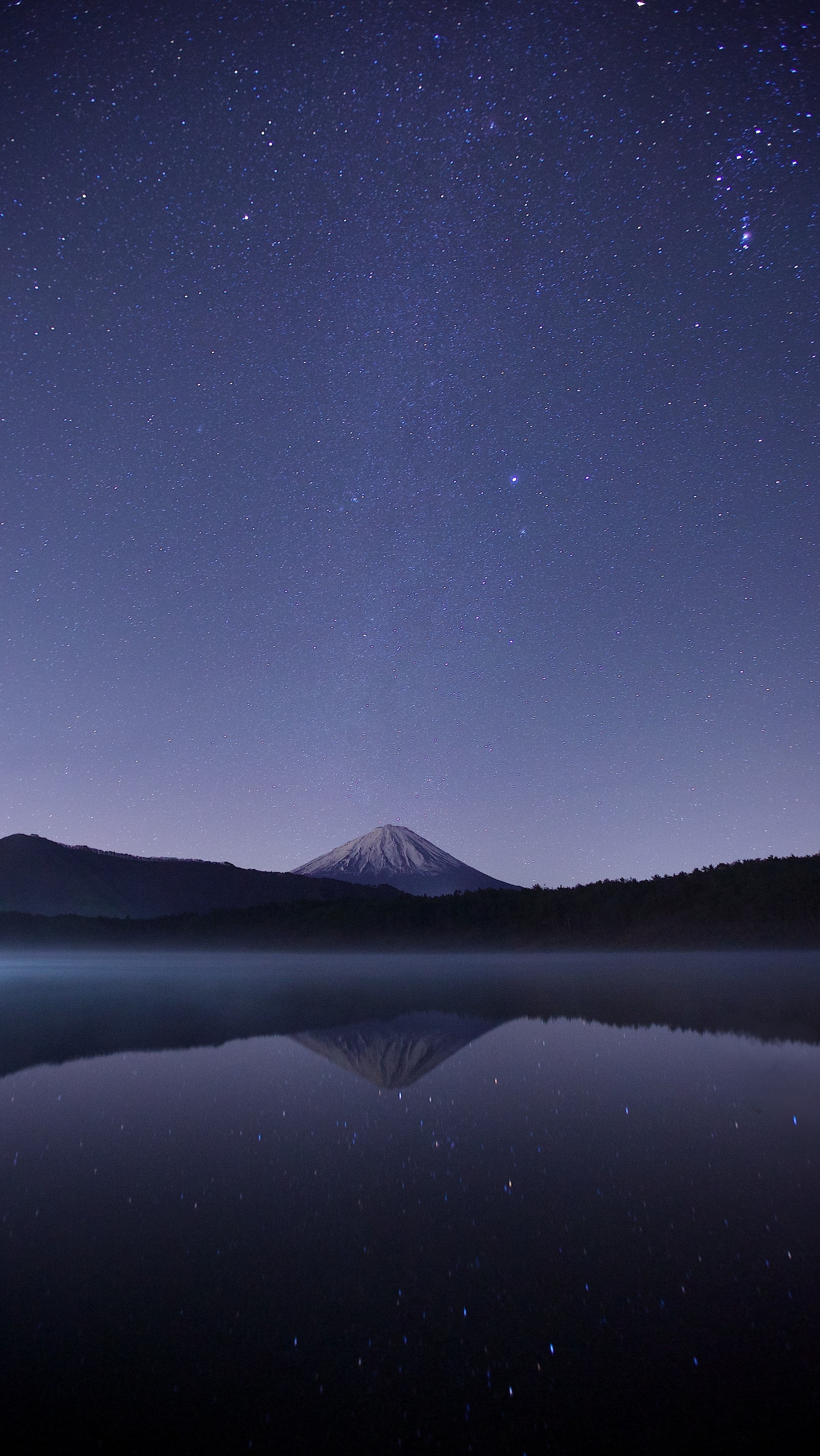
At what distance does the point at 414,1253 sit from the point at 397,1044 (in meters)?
12.7

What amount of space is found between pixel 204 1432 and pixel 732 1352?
371cm

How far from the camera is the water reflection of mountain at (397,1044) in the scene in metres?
15.8

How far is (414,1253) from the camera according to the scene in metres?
7.14

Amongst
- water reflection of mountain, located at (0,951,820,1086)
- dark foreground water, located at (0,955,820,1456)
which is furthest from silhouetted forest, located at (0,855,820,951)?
dark foreground water, located at (0,955,820,1456)

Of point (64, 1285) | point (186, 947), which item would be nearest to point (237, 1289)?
point (64, 1285)

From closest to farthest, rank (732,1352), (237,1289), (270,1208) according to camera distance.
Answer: (732,1352)
(237,1289)
(270,1208)

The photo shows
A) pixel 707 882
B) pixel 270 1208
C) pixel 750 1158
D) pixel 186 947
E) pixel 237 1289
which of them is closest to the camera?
pixel 237 1289

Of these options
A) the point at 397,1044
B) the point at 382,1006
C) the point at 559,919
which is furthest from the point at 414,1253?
the point at 559,919

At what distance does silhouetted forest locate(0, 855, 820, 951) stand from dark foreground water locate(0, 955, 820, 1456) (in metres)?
98.3

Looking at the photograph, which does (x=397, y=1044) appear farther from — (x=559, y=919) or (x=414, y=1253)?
(x=559, y=919)

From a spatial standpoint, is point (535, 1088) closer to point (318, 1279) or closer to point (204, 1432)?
point (318, 1279)

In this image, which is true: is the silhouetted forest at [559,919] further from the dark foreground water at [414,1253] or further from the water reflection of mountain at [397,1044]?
the dark foreground water at [414,1253]

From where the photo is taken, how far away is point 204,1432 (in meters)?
4.52

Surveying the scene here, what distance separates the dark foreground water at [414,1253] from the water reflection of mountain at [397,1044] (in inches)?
10.0
